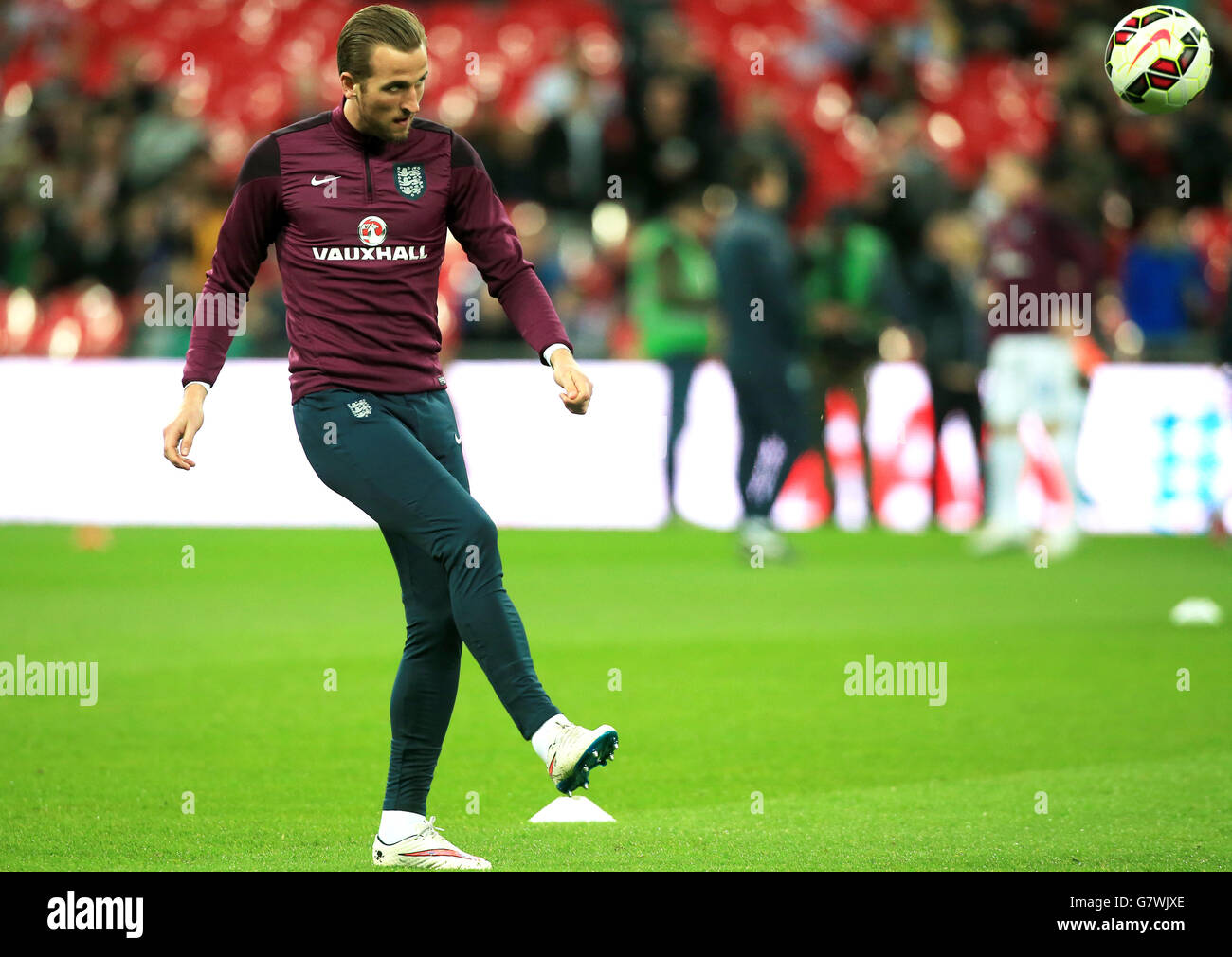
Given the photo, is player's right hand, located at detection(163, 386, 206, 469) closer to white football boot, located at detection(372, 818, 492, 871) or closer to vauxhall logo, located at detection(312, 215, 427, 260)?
vauxhall logo, located at detection(312, 215, 427, 260)

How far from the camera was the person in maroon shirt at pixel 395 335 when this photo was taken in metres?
5.50

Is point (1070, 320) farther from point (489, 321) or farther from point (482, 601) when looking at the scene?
point (482, 601)

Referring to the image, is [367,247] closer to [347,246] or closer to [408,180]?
[347,246]

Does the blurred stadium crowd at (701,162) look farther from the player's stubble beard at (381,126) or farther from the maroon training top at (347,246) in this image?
the player's stubble beard at (381,126)

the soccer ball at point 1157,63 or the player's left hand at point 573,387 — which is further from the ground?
the soccer ball at point 1157,63

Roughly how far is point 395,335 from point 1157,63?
397 cm

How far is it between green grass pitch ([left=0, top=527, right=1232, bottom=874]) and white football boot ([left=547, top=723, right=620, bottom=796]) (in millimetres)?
651

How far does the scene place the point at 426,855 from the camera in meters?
5.70

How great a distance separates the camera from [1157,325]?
17359 millimetres

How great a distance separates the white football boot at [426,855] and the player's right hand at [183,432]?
126cm

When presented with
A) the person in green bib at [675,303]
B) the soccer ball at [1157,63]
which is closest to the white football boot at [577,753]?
the soccer ball at [1157,63]

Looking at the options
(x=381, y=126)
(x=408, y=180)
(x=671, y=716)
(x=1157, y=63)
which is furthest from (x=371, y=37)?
(x=671, y=716)

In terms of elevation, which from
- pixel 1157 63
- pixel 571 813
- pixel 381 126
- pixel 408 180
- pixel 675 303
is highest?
pixel 675 303

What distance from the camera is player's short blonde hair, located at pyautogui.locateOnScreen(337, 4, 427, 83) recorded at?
5.45 m
